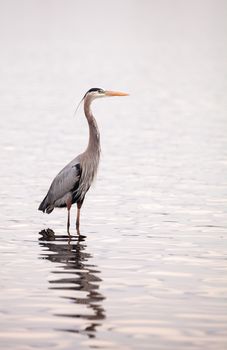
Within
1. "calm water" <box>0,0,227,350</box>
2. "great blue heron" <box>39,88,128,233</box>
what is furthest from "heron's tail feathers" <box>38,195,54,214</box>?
"calm water" <box>0,0,227,350</box>

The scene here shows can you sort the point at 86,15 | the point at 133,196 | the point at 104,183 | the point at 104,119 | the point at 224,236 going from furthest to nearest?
the point at 86,15, the point at 104,119, the point at 104,183, the point at 133,196, the point at 224,236

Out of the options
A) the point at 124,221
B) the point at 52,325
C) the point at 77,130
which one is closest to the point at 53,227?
the point at 124,221

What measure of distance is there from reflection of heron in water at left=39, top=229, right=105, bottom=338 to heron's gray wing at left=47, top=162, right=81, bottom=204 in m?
0.73

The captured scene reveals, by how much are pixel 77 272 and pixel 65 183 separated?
358 cm

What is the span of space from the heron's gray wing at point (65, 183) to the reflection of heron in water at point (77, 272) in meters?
0.73

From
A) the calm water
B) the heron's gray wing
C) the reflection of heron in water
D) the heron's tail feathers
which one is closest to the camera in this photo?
the calm water

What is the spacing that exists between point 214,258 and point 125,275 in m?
1.47

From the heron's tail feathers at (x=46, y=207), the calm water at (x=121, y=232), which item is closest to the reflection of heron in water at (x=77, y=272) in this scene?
the calm water at (x=121, y=232)

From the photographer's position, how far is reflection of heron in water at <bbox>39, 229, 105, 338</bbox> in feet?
35.7

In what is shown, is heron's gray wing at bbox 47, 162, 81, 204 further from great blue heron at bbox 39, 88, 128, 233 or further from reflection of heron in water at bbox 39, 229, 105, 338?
reflection of heron in water at bbox 39, 229, 105, 338

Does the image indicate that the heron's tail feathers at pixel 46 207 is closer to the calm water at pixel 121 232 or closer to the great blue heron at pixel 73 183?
the great blue heron at pixel 73 183

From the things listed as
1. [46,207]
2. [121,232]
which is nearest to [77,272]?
[121,232]

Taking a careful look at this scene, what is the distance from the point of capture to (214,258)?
1370cm

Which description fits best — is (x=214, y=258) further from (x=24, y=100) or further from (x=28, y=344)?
(x=24, y=100)
